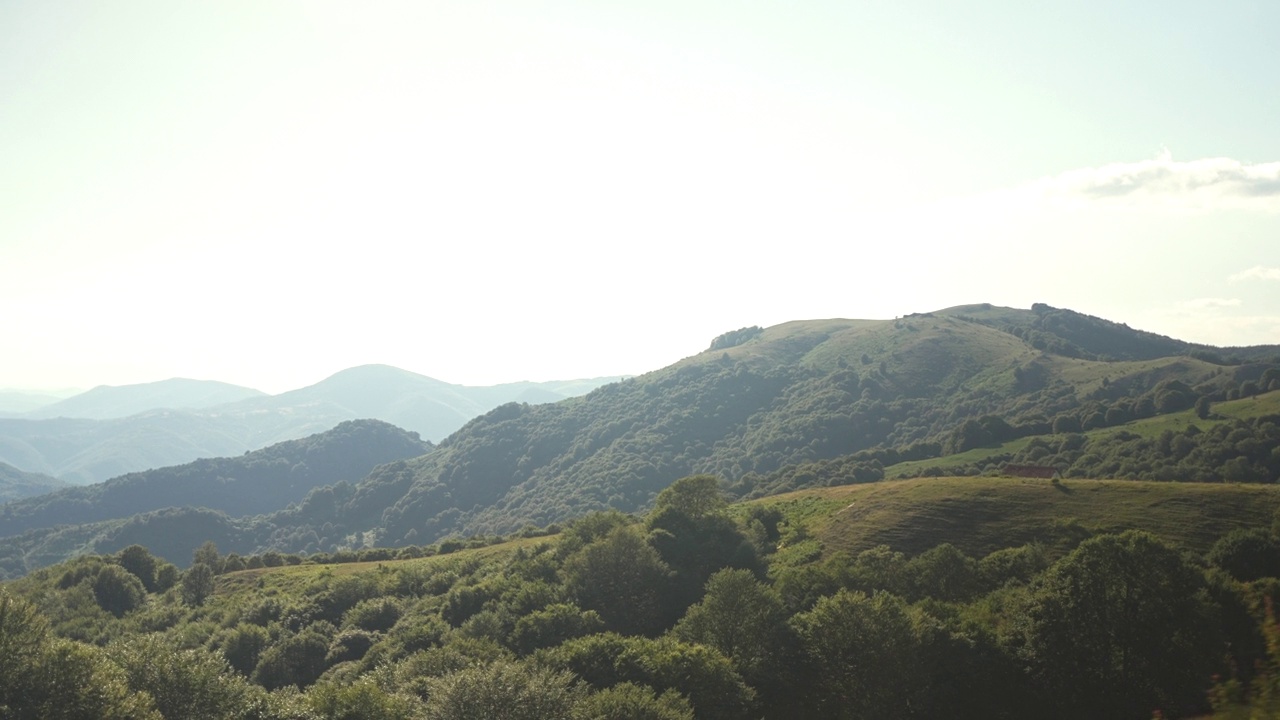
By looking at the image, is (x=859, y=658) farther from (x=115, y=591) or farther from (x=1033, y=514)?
(x=115, y=591)

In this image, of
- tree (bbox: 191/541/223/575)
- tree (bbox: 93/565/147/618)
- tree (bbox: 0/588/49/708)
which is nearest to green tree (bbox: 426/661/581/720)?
tree (bbox: 0/588/49/708)

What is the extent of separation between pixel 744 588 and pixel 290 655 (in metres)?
41.3

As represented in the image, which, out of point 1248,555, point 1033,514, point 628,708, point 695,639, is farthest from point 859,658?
point 1033,514

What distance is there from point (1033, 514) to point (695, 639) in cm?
4358

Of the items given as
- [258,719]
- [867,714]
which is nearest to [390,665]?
[258,719]

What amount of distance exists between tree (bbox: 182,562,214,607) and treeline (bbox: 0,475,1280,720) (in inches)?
294

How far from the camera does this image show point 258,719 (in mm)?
35188

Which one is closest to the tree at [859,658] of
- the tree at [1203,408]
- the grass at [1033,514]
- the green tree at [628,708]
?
the green tree at [628,708]

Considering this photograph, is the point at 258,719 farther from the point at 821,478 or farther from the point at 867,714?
the point at 821,478

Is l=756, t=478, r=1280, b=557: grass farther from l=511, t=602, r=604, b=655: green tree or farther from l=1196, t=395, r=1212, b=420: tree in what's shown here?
l=1196, t=395, r=1212, b=420: tree

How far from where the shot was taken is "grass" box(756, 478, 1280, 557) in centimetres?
6575

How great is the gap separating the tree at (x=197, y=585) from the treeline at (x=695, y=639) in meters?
7.47

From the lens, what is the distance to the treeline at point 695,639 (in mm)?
34469

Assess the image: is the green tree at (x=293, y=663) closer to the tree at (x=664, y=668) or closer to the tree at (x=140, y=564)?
the tree at (x=664, y=668)
